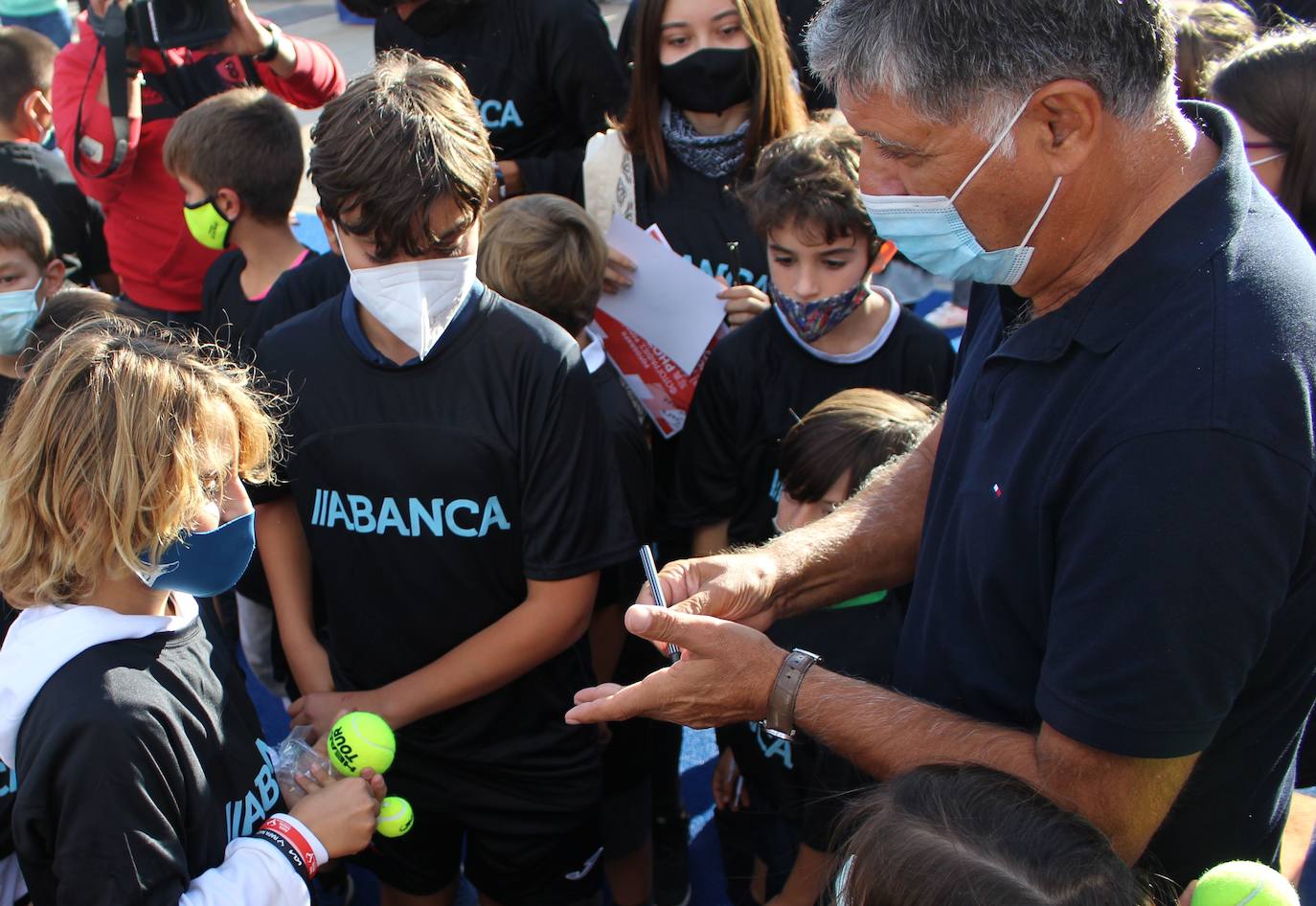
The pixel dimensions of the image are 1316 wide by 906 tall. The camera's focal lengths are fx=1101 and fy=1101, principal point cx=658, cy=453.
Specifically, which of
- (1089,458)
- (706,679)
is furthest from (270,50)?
(1089,458)

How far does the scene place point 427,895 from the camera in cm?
261

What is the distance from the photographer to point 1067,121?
145 centimetres

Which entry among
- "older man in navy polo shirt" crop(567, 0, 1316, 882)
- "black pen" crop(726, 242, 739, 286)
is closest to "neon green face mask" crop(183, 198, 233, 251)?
"black pen" crop(726, 242, 739, 286)

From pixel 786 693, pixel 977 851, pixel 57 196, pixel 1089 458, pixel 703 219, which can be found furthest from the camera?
pixel 57 196

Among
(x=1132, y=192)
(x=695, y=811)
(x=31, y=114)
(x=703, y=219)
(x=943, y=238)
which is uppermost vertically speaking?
→ (x=1132, y=192)

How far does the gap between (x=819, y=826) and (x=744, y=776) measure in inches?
20.6

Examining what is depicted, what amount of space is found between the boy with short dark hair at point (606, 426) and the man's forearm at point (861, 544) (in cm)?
67

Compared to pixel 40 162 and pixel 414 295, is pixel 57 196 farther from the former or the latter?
pixel 414 295

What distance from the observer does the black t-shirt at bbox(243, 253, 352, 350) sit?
123 inches

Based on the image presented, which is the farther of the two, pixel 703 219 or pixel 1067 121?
pixel 703 219

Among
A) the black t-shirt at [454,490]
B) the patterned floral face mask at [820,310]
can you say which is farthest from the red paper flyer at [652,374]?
the black t-shirt at [454,490]

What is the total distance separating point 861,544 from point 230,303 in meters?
2.35

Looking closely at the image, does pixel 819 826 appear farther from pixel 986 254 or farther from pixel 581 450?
pixel 986 254

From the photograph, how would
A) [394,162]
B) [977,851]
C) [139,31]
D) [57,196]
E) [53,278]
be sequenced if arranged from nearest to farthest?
[977,851], [394,162], [53,278], [139,31], [57,196]
